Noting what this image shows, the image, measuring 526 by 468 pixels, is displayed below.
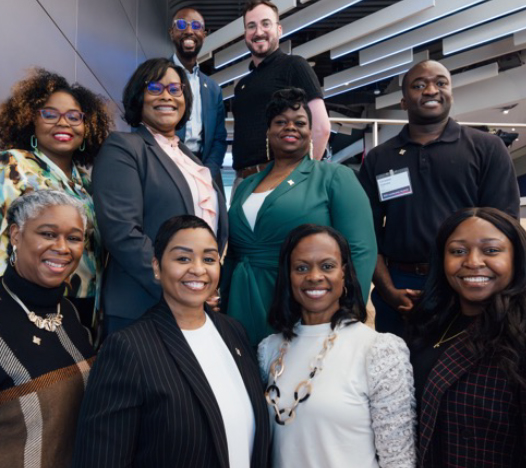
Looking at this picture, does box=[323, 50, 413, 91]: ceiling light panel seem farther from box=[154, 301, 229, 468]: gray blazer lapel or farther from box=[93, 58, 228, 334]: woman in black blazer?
box=[154, 301, 229, 468]: gray blazer lapel

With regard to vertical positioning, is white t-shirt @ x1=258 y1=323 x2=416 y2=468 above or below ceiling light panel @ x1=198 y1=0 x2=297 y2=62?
below

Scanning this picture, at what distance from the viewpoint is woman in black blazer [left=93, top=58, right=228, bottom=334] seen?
6.00ft

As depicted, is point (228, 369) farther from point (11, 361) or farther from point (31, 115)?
point (31, 115)

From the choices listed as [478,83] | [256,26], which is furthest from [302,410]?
[478,83]

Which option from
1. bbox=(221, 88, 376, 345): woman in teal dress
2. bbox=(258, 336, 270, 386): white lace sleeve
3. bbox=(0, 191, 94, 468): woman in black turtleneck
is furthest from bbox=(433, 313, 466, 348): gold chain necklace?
bbox=(0, 191, 94, 468): woman in black turtleneck

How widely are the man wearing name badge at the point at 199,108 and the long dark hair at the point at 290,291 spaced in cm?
131

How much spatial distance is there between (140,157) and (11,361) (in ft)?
2.90

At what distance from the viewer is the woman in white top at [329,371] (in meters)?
1.57

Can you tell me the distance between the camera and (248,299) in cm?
203

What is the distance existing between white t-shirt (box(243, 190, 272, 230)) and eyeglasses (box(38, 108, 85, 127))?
2.51ft

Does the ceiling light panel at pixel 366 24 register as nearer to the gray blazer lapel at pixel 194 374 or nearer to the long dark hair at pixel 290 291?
the long dark hair at pixel 290 291

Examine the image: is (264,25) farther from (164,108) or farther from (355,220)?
(355,220)

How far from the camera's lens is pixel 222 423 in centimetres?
147

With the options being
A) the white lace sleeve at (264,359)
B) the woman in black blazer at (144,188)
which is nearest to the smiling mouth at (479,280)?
the white lace sleeve at (264,359)
